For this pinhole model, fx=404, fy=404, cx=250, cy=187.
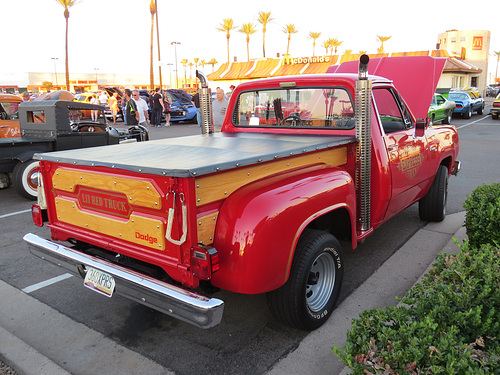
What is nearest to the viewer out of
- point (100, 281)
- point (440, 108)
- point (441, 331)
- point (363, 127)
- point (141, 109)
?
point (441, 331)

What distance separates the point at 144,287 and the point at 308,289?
126 cm

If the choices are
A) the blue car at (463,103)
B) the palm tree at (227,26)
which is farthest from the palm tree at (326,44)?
the blue car at (463,103)

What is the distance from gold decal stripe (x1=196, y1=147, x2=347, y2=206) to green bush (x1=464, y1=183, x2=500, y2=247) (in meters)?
1.50

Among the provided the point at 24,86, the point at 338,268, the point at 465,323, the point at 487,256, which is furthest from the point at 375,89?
the point at 24,86

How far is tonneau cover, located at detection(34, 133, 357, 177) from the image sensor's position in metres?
2.36

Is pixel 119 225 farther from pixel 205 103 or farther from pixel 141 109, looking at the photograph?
pixel 141 109

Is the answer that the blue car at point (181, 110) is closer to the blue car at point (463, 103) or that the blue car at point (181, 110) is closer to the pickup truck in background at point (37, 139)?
the pickup truck in background at point (37, 139)

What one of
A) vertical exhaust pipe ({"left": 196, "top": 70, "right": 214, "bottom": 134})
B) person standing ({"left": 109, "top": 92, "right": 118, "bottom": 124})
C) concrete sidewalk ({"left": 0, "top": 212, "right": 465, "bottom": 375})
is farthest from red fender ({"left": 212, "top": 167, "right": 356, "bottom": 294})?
person standing ({"left": 109, "top": 92, "right": 118, "bottom": 124})

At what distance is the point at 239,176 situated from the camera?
258 cm

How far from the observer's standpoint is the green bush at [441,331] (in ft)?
5.10

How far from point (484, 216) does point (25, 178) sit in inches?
A: 271

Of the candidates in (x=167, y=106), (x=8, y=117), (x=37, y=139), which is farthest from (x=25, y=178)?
(x=167, y=106)

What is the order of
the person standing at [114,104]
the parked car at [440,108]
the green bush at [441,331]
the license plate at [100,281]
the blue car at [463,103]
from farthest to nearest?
the blue car at [463,103] → the person standing at [114,104] → the parked car at [440,108] → the license plate at [100,281] → the green bush at [441,331]

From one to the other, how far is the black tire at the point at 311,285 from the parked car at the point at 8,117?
8.49 metres
